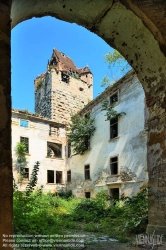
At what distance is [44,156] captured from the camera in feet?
66.5

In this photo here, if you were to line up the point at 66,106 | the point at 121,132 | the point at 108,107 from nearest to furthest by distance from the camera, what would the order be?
the point at 121,132 → the point at 108,107 → the point at 66,106

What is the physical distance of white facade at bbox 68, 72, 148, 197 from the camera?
1257 centimetres

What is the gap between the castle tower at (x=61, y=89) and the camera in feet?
76.1

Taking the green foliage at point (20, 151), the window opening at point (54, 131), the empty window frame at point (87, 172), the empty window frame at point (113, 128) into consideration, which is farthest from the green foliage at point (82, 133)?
the green foliage at point (20, 151)

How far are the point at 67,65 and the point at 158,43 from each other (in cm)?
2376

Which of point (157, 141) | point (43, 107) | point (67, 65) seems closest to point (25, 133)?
point (43, 107)

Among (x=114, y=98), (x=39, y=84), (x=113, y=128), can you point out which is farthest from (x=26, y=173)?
(x=39, y=84)

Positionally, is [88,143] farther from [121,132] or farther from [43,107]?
[43,107]

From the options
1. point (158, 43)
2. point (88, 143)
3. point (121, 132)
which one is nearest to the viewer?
point (158, 43)

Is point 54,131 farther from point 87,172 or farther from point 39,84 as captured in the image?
point 39,84

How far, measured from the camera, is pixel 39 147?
66.1 ft

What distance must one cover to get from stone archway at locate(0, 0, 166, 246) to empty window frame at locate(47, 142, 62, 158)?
17.8 metres

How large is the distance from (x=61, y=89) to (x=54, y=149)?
6.38 metres

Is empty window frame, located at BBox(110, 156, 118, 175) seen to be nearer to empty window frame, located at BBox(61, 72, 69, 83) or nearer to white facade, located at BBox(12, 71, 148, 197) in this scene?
white facade, located at BBox(12, 71, 148, 197)
